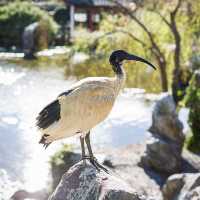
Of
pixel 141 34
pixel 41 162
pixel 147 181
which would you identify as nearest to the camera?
pixel 147 181

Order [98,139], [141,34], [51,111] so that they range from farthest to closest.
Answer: [141,34], [98,139], [51,111]

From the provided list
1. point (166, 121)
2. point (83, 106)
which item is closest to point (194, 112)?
point (166, 121)

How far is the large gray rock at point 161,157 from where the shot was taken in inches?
583

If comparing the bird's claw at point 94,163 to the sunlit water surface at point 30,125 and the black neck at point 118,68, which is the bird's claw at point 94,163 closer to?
the black neck at point 118,68

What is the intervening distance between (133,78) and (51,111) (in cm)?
2110

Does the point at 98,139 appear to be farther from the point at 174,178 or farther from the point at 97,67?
the point at 97,67

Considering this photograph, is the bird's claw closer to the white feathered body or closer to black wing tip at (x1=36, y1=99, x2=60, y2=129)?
the white feathered body

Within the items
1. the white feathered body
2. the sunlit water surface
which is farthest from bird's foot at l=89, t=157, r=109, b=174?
the sunlit water surface

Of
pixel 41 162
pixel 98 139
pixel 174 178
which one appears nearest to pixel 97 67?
pixel 98 139

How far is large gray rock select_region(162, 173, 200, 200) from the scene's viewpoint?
33.7 ft

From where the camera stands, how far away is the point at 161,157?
48.5 ft

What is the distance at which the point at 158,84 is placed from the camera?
88.9ft

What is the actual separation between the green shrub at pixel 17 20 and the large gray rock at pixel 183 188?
29.0 meters

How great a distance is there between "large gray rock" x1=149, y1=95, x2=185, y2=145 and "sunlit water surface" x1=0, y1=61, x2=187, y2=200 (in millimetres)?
2394
